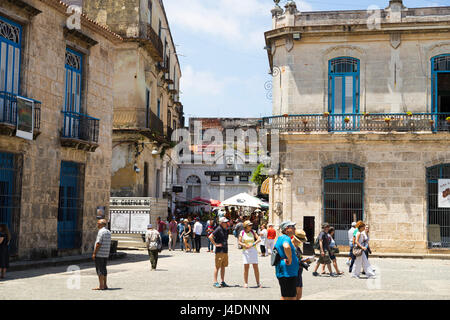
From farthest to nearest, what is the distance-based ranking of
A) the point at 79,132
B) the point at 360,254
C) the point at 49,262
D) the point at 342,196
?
the point at 342,196 < the point at 79,132 < the point at 49,262 < the point at 360,254

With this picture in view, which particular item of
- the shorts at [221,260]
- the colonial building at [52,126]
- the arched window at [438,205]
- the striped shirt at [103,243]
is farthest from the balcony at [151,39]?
the striped shirt at [103,243]

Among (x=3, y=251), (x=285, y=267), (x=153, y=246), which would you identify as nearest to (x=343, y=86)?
(x=153, y=246)

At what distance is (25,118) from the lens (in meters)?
16.1

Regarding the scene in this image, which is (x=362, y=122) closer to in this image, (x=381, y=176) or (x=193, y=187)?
(x=381, y=176)

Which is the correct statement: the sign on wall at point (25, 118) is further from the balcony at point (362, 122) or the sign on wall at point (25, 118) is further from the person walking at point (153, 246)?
the balcony at point (362, 122)

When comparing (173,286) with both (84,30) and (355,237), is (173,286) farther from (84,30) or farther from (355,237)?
(84,30)

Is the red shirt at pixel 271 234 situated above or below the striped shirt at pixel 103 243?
below

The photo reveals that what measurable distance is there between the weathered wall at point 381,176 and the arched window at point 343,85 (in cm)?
145

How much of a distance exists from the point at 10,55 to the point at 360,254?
11.2 m

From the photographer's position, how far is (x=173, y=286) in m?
12.6

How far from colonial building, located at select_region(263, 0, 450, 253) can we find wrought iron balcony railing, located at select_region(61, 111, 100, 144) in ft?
25.2

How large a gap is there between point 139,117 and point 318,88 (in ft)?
29.0

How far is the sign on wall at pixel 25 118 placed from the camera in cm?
1578
